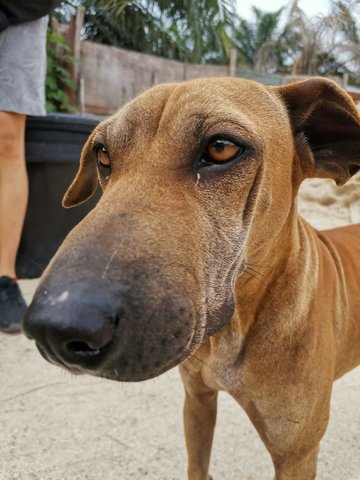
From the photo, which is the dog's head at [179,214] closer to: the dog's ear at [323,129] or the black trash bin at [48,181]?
the dog's ear at [323,129]

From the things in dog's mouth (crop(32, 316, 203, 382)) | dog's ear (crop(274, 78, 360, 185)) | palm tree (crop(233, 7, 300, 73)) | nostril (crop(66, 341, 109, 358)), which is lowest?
palm tree (crop(233, 7, 300, 73))

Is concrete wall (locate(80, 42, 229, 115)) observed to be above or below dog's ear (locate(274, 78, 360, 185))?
below

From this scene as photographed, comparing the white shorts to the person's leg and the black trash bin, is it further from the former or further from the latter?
the black trash bin

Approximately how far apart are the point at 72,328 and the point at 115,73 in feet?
26.5

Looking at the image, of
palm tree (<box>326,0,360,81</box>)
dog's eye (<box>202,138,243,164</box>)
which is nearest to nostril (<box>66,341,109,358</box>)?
dog's eye (<box>202,138,243,164</box>)

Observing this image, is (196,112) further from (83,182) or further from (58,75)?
(58,75)

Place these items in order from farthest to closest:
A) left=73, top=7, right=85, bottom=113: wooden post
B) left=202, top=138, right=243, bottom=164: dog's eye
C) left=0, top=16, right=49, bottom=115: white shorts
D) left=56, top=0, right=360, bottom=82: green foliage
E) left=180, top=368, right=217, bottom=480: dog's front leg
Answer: left=56, top=0, right=360, bottom=82: green foliage, left=73, top=7, right=85, bottom=113: wooden post, left=0, top=16, right=49, bottom=115: white shorts, left=180, top=368, right=217, bottom=480: dog's front leg, left=202, top=138, right=243, bottom=164: dog's eye

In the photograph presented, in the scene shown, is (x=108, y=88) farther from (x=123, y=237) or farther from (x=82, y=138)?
(x=123, y=237)

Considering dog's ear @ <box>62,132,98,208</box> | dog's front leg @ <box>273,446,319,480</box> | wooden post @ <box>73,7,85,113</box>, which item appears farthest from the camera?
wooden post @ <box>73,7,85,113</box>

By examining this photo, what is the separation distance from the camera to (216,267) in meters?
1.52

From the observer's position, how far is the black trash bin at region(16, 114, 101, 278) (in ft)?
14.3

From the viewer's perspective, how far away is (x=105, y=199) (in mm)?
1514

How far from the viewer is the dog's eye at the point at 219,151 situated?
5.23 ft

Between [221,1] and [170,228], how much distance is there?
1230 cm
